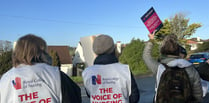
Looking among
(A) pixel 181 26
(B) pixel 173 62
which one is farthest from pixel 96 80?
(A) pixel 181 26

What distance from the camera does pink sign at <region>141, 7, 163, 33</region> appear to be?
156 inches

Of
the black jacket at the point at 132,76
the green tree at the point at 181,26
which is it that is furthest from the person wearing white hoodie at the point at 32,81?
the green tree at the point at 181,26

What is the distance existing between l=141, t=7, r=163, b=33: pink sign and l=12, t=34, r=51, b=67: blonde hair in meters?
1.92

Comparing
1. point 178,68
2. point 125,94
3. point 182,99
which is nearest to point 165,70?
point 178,68

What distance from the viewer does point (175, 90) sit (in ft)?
9.76

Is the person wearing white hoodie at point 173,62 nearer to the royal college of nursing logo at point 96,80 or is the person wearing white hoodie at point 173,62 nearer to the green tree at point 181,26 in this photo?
the royal college of nursing logo at point 96,80

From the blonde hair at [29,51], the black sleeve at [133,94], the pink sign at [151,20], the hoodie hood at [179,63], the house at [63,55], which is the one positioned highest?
the pink sign at [151,20]

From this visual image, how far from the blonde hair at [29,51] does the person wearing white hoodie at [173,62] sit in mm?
1439

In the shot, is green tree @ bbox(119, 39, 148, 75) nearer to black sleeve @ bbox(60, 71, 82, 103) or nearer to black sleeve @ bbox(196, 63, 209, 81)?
black sleeve @ bbox(196, 63, 209, 81)

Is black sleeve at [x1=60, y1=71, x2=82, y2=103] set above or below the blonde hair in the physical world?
below

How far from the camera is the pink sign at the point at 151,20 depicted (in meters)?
3.96

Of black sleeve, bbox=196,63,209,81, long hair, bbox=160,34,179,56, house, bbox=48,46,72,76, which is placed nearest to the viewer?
long hair, bbox=160,34,179,56

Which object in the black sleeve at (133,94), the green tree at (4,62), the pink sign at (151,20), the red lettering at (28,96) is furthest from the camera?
the green tree at (4,62)

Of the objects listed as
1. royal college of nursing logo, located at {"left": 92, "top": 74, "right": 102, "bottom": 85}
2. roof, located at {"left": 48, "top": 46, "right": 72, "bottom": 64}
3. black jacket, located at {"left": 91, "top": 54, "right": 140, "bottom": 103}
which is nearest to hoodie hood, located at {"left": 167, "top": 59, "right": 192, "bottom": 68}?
black jacket, located at {"left": 91, "top": 54, "right": 140, "bottom": 103}
